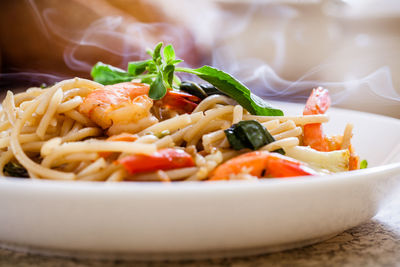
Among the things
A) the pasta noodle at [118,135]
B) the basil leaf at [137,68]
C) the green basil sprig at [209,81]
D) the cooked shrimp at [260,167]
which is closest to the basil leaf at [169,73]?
the green basil sprig at [209,81]

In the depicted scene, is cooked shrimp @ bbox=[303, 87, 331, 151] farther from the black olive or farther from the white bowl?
the white bowl

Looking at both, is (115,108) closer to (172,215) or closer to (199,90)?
(199,90)

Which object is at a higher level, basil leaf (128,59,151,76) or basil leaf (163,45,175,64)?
basil leaf (163,45,175,64)

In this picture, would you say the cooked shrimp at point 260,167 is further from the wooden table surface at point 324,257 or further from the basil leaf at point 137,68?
the basil leaf at point 137,68

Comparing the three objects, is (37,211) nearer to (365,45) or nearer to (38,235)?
(38,235)

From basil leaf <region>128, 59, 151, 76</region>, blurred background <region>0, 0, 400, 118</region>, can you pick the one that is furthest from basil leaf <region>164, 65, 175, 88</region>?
blurred background <region>0, 0, 400, 118</region>

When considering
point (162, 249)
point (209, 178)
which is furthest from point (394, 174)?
point (162, 249)

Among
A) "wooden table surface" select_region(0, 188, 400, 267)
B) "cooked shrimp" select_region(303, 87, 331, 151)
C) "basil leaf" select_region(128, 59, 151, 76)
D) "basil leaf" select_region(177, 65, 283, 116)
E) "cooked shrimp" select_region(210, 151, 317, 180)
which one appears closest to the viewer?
"wooden table surface" select_region(0, 188, 400, 267)
